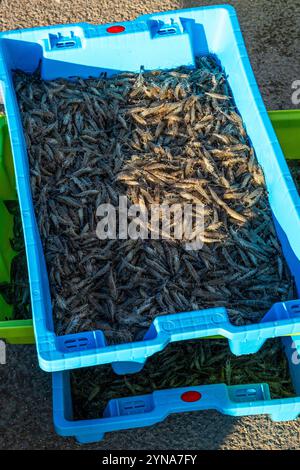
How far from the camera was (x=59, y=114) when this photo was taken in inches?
154

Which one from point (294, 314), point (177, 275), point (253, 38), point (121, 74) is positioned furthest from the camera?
point (253, 38)

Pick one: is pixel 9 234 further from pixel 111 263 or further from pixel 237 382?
pixel 237 382

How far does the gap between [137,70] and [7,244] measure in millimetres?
1437

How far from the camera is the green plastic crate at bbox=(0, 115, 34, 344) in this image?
318 centimetres

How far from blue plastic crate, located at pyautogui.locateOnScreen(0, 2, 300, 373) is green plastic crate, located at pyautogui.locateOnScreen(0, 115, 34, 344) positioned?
10.0 inches

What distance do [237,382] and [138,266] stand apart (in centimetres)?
85

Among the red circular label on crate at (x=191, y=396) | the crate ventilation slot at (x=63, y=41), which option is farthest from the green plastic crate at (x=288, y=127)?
the red circular label on crate at (x=191, y=396)

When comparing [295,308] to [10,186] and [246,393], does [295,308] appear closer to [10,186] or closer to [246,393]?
[246,393]

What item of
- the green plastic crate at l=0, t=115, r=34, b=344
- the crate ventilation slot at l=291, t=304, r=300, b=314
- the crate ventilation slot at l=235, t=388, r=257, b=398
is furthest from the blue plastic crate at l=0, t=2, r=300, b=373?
the crate ventilation slot at l=235, t=388, r=257, b=398

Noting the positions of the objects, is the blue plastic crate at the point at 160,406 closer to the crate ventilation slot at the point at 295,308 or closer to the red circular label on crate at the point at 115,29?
the crate ventilation slot at the point at 295,308

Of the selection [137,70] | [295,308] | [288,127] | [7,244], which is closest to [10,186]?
[7,244]

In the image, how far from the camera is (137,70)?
4.13m

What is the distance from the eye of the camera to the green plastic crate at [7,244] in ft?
10.4
